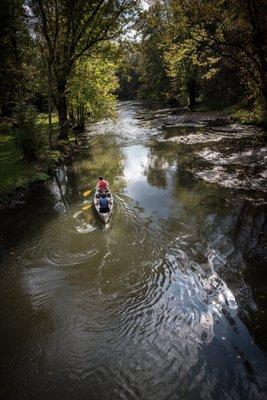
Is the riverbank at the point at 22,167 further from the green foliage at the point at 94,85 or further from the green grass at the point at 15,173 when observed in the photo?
the green foliage at the point at 94,85

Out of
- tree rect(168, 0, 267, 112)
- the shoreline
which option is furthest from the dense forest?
the shoreline

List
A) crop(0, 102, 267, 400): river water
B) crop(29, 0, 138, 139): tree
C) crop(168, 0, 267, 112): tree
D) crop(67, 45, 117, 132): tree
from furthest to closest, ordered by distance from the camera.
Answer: crop(67, 45, 117, 132): tree, crop(29, 0, 138, 139): tree, crop(168, 0, 267, 112): tree, crop(0, 102, 267, 400): river water

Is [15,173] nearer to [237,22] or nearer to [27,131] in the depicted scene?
[27,131]

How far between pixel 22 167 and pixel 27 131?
227 cm

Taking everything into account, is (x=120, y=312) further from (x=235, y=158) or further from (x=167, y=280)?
(x=235, y=158)

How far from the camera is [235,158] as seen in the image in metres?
22.4

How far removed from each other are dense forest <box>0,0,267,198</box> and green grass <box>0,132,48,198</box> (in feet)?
3.12

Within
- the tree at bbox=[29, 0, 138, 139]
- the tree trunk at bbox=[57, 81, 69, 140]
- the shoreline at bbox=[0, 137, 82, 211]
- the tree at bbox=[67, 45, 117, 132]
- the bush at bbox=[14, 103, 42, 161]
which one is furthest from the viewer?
the tree at bbox=[67, 45, 117, 132]

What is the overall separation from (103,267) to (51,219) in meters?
5.32

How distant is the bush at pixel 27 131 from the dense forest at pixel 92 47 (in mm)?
58

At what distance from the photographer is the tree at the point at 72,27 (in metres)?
24.7

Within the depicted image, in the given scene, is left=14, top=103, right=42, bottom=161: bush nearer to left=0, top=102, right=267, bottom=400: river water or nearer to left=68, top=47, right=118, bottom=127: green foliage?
left=0, top=102, right=267, bottom=400: river water

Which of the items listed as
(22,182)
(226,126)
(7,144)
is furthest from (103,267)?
(226,126)

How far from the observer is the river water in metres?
7.49
